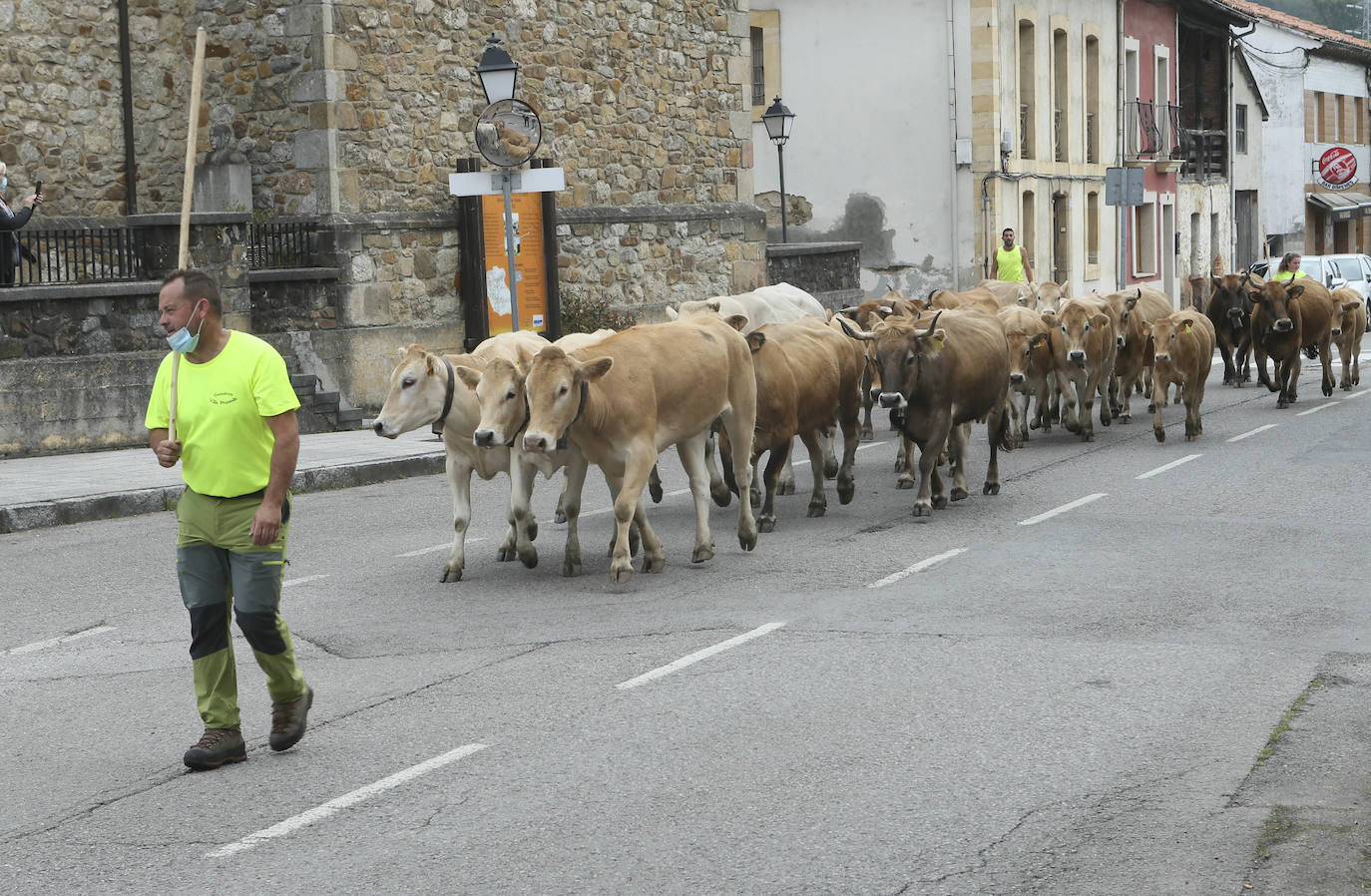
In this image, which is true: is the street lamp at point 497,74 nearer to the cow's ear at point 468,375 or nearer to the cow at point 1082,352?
the cow at point 1082,352

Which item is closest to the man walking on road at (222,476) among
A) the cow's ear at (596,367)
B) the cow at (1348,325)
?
the cow's ear at (596,367)

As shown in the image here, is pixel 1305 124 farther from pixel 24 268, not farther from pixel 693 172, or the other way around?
pixel 24 268

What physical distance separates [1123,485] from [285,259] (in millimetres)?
10655

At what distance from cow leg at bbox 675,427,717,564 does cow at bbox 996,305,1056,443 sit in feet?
18.3

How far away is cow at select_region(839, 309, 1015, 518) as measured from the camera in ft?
43.4

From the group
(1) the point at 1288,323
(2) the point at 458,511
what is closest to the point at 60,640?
(2) the point at 458,511

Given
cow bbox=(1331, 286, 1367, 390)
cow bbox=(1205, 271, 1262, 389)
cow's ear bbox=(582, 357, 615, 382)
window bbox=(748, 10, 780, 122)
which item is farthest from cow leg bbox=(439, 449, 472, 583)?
window bbox=(748, 10, 780, 122)

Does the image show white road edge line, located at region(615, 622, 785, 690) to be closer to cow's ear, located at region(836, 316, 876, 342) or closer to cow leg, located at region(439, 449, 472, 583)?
cow leg, located at region(439, 449, 472, 583)

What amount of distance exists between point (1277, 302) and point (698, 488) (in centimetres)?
1298

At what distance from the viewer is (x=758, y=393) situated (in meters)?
12.5

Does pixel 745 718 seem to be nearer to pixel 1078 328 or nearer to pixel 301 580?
pixel 301 580

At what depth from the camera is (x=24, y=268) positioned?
19.0 meters

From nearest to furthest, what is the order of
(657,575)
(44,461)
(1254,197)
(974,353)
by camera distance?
(657,575) → (974,353) → (44,461) → (1254,197)

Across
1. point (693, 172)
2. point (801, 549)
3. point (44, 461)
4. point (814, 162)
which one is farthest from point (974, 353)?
point (814, 162)
